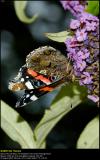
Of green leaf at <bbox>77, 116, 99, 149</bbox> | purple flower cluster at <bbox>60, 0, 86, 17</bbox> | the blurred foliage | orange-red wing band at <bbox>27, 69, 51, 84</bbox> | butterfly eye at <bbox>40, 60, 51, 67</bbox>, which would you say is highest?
purple flower cluster at <bbox>60, 0, 86, 17</bbox>

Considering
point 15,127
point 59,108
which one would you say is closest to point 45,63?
point 59,108

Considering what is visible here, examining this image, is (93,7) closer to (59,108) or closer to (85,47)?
(85,47)

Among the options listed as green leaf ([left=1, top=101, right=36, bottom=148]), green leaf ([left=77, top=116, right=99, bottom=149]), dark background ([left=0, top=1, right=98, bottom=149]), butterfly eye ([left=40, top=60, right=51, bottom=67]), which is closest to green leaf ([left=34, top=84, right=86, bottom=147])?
green leaf ([left=1, top=101, right=36, bottom=148])

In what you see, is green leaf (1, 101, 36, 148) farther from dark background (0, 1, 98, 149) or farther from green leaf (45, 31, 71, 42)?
dark background (0, 1, 98, 149)

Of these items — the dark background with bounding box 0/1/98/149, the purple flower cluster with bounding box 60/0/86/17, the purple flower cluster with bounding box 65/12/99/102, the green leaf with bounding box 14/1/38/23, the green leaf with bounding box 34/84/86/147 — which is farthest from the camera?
the dark background with bounding box 0/1/98/149

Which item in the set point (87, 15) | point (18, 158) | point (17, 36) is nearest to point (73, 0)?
point (87, 15)

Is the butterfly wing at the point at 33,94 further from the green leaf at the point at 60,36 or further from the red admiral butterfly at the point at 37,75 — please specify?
the green leaf at the point at 60,36

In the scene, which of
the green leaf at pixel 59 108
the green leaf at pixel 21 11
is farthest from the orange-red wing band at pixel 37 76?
the green leaf at pixel 21 11
